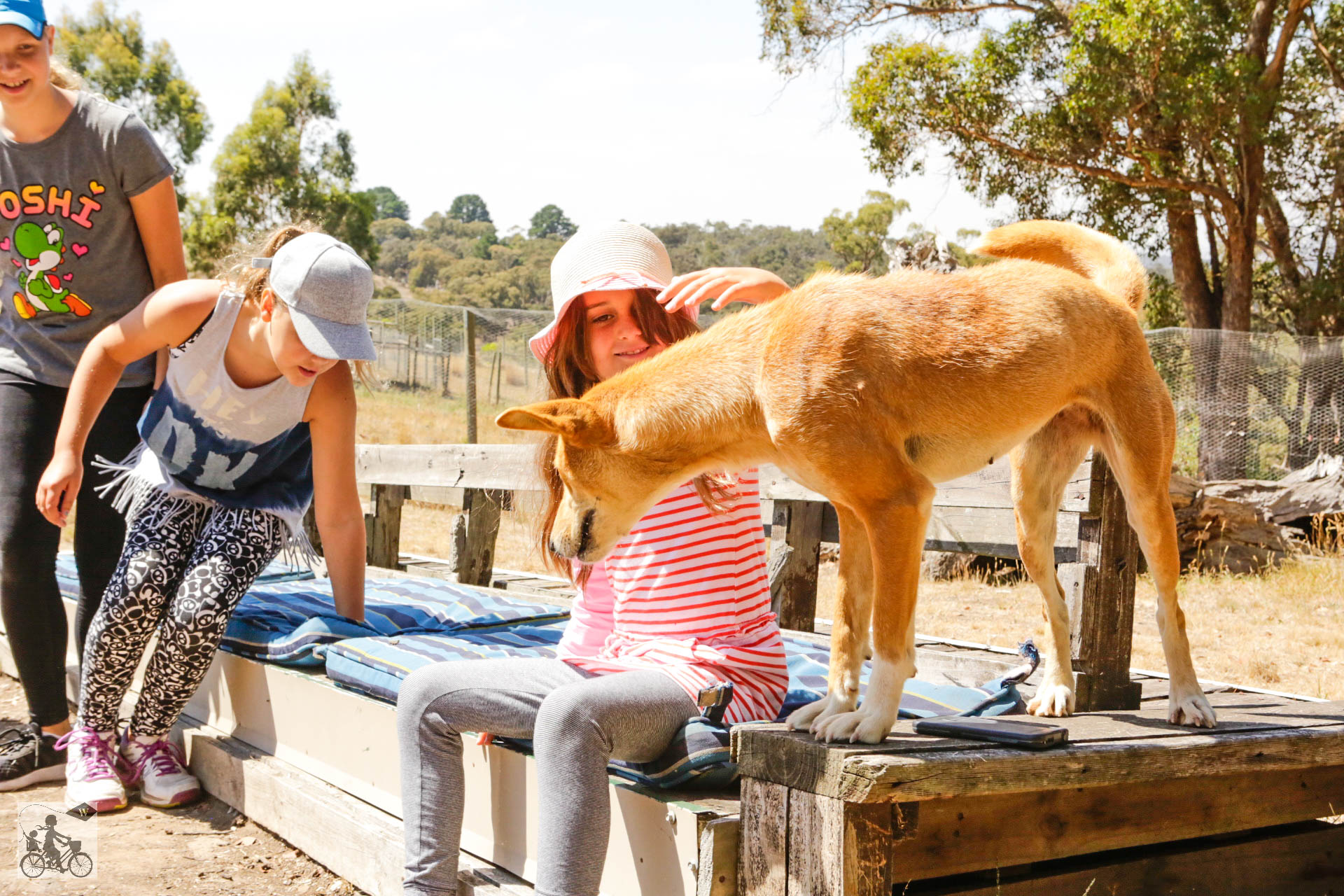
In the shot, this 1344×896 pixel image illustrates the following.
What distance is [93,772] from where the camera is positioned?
135 inches

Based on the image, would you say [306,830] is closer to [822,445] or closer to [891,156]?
[822,445]

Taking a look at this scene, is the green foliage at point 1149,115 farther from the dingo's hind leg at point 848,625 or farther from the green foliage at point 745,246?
the green foliage at point 745,246

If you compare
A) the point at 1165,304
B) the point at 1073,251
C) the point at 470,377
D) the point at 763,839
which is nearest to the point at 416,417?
the point at 470,377

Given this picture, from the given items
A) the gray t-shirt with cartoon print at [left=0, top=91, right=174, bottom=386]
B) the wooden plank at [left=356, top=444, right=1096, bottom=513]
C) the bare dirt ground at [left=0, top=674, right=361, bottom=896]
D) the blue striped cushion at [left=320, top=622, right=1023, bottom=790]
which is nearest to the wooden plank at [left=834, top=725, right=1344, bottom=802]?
the blue striped cushion at [left=320, top=622, right=1023, bottom=790]

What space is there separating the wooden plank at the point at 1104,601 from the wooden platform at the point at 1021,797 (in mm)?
149

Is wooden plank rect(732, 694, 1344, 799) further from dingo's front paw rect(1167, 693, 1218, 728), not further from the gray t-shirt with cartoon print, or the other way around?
the gray t-shirt with cartoon print

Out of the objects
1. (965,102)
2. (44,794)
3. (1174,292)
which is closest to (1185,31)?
(965,102)

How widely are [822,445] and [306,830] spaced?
6.97 feet

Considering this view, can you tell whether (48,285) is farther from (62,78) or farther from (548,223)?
(548,223)

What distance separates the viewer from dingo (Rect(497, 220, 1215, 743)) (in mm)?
2100

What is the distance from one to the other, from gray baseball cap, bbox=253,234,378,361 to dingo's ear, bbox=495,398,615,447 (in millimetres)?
1055

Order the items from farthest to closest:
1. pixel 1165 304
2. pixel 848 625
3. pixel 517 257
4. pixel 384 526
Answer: pixel 517 257
pixel 1165 304
pixel 384 526
pixel 848 625

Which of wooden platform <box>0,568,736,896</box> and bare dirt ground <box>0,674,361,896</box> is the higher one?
wooden platform <box>0,568,736,896</box>

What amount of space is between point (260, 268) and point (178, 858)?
185 centimetres
